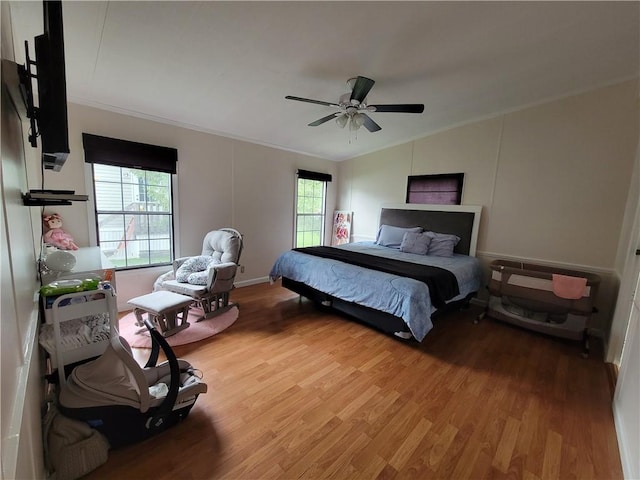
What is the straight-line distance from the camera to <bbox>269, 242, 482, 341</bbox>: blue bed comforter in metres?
2.41

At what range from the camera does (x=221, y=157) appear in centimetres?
389

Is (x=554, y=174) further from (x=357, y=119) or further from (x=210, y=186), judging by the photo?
(x=210, y=186)

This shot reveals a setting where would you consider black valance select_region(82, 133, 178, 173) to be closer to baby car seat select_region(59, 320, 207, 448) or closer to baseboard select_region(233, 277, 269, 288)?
baseboard select_region(233, 277, 269, 288)

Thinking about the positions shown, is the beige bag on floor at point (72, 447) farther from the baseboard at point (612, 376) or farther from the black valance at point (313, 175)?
the black valance at point (313, 175)

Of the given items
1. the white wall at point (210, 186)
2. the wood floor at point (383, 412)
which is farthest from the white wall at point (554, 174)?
the white wall at point (210, 186)

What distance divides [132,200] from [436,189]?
4324 millimetres

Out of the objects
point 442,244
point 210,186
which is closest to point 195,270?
point 210,186

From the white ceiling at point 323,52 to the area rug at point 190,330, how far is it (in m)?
2.42

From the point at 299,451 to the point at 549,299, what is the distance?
9.22ft

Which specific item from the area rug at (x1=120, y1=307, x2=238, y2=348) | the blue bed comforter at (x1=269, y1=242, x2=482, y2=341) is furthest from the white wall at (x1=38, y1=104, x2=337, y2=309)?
the blue bed comforter at (x1=269, y1=242, x2=482, y2=341)

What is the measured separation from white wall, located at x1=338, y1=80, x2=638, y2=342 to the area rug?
3.62 metres

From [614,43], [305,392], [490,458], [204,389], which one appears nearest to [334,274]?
[305,392]

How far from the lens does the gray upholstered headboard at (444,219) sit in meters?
3.84

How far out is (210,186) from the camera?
3822 mm
